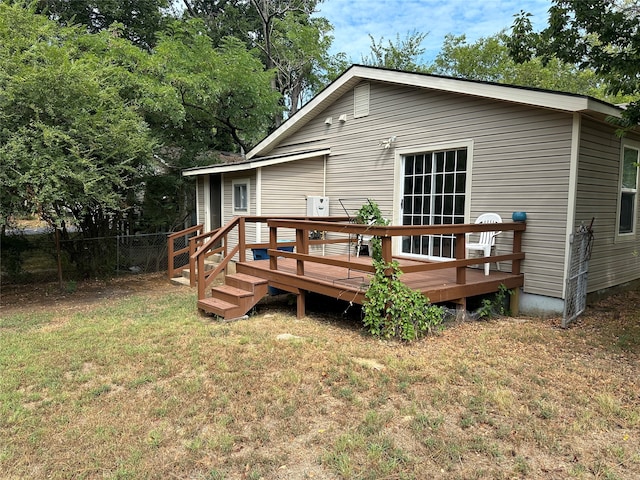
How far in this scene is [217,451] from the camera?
8.73 ft

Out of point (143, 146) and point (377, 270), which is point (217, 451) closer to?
point (377, 270)

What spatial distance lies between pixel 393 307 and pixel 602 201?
3.93 m

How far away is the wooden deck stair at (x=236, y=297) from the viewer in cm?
560

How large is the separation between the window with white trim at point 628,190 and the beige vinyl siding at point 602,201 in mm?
173

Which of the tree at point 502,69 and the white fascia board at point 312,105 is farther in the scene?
the tree at point 502,69

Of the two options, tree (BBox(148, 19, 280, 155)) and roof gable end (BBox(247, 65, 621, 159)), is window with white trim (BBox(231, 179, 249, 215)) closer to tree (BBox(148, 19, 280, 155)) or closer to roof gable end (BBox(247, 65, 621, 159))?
roof gable end (BBox(247, 65, 621, 159))

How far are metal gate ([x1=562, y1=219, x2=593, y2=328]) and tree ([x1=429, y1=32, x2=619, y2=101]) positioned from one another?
18186 millimetres

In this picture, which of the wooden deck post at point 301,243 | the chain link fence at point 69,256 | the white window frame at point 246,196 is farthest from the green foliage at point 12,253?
the wooden deck post at point 301,243

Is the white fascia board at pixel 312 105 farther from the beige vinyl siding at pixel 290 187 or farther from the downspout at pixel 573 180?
the downspout at pixel 573 180

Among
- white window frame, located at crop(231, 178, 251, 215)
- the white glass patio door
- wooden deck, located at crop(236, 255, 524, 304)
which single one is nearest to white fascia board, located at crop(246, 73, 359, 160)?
white window frame, located at crop(231, 178, 251, 215)

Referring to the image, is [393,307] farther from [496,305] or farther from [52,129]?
[52,129]

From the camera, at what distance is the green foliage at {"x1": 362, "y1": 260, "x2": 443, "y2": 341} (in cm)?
456

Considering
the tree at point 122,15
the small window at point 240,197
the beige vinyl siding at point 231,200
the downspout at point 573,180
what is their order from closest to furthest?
the downspout at point 573,180 → the beige vinyl siding at point 231,200 → the small window at point 240,197 → the tree at point 122,15

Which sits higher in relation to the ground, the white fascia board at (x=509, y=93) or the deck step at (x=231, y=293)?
the white fascia board at (x=509, y=93)
